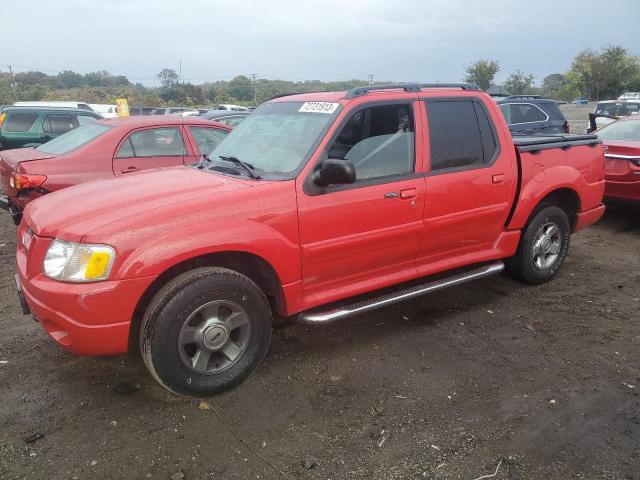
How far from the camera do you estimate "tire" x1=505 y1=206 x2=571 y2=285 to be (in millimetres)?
4551

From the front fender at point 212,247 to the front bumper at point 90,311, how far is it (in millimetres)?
96

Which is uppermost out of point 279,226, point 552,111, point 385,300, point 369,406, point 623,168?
point 552,111

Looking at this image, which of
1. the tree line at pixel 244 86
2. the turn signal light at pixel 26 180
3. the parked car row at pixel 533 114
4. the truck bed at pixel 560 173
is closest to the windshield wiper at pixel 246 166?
the truck bed at pixel 560 173

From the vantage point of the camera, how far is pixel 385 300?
3555 millimetres

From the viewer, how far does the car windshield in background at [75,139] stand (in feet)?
19.7

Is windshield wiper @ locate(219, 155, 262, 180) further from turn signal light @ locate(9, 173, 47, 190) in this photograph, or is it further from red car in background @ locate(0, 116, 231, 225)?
turn signal light @ locate(9, 173, 47, 190)

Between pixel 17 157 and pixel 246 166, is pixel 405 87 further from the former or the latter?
pixel 17 157

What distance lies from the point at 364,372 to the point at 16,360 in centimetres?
246

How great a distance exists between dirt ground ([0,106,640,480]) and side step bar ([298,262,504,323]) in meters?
0.36

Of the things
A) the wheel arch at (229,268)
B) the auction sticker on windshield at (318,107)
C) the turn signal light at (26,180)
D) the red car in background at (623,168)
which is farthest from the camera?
the red car in background at (623,168)

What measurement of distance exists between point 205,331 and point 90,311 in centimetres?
66

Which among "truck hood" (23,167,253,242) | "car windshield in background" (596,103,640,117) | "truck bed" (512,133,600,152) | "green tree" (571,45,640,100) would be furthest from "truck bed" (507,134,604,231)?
"green tree" (571,45,640,100)

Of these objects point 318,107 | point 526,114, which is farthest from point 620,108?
point 318,107

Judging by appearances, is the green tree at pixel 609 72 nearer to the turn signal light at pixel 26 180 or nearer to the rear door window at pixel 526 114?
the rear door window at pixel 526 114
